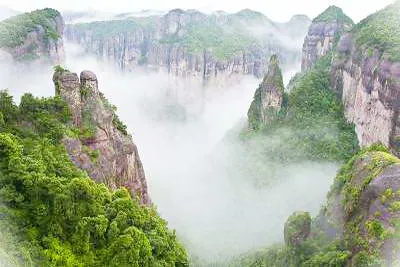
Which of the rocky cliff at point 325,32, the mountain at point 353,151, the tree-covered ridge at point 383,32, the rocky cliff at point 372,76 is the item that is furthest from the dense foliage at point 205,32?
the tree-covered ridge at point 383,32

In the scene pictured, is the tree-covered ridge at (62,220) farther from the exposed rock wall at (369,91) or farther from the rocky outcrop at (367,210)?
the exposed rock wall at (369,91)

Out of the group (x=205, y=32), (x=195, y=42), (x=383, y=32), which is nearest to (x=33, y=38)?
(x=383, y=32)

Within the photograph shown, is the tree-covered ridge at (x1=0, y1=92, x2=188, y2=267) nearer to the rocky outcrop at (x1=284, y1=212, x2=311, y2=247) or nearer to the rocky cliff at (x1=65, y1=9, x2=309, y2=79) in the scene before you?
the rocky outcrop at (x1=284, y1=212, x2=311, y2=247)

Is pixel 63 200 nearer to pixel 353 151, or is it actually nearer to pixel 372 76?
pixel 372 76

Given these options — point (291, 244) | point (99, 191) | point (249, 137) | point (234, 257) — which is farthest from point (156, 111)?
point (99, 191)

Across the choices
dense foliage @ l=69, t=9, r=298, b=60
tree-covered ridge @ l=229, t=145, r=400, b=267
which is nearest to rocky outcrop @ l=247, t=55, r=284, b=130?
tree-covered ridge @ l=229, t=145, r=400, b=267
